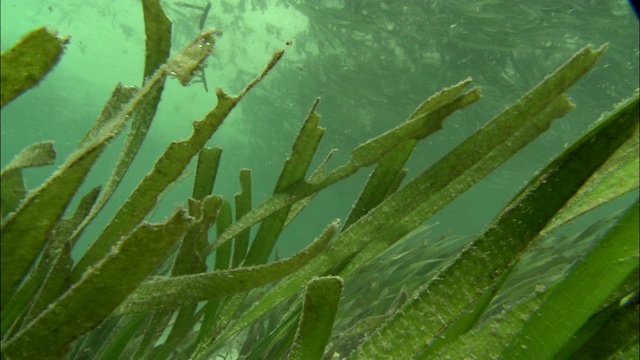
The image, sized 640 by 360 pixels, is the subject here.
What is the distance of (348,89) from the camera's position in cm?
1928

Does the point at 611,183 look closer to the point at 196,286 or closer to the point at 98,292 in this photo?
the point at 196,286

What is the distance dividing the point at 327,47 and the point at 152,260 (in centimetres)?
1725

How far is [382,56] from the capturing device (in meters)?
15.9

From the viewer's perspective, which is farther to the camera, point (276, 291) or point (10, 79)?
point (276, 291)

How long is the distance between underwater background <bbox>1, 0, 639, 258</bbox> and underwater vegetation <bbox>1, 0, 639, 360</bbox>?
1.16ft

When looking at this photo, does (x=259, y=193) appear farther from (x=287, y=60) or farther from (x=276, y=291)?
(x=276, y=291)

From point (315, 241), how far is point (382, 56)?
15852 mm

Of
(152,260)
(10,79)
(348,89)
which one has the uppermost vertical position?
(348,89)

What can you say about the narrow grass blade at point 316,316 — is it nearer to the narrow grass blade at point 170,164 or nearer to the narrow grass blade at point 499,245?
the narrow grass blade at point 499,245

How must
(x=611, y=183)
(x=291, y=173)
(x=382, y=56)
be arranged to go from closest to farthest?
(x=611, y=183), (x=291, y=173), (x=382, y=56)

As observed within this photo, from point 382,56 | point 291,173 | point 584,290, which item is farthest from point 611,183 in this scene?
point 382,56

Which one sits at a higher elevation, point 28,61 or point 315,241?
point 28,61

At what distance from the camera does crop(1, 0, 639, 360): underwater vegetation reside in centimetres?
76

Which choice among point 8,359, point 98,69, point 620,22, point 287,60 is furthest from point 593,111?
point 98,69
